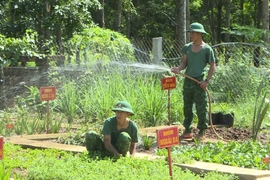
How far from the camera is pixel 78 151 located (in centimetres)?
744

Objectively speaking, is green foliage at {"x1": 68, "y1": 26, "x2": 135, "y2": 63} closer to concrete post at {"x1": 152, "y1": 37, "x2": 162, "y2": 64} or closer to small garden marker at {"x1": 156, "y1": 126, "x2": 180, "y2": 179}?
concrete post at {"x1": 152, "y1": 37, "x2": 162, "y2": 64}

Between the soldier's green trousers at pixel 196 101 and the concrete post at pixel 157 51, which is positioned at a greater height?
the concrete post at pixel 157 51

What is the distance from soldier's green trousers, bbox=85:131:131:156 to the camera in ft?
21.7

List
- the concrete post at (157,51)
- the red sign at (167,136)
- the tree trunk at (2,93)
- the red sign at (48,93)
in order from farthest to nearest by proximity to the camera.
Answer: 1. the tree trunk at (2,93)
2. the concrete post at (157,51)
3. the red sign at (48,93)
4. the red sign at (167,136)

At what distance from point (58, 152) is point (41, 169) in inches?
60.3

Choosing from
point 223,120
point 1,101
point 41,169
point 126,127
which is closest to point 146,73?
point 223,120

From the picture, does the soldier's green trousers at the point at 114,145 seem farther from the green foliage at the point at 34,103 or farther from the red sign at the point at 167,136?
the green foliage at the point at 34,103

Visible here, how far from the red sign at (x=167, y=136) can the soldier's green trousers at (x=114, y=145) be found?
3.50 feet

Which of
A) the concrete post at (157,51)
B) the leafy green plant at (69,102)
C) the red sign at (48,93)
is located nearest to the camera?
the red sign at (48,93)

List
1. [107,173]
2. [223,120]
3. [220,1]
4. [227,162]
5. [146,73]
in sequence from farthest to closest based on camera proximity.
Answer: [220,1] < [146,73] < [223,120] < [227,162] < [107,173]

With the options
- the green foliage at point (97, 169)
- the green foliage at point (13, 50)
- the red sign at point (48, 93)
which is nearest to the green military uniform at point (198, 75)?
the red sign at point (48, 93)

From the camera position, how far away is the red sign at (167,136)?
5543mm

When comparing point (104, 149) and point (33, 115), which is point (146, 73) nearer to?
point (33, 115)

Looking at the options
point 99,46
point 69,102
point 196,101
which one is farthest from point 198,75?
point 99,46
